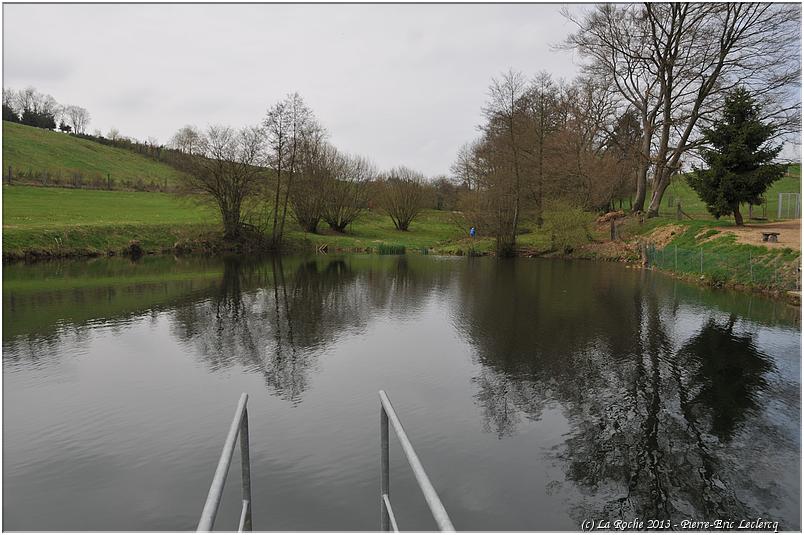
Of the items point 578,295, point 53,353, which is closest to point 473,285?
point 578,295

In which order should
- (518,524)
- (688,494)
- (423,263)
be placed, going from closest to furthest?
(518,524)
(688,494)
(423,263)

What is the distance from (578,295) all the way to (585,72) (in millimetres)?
22032

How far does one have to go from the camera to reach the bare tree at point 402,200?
5103 cm

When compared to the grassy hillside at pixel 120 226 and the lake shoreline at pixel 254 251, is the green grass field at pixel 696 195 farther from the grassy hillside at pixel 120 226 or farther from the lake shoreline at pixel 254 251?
the grassy hillside at pixel 120 226

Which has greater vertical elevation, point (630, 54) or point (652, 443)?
point (630, 54)

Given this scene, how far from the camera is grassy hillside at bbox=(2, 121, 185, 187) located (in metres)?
50.8

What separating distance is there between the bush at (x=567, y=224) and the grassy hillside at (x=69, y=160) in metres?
35.5

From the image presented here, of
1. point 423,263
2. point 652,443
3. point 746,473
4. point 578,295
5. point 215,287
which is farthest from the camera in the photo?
point 423,263

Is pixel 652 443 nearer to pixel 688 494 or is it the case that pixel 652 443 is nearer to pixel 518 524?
pixel 688 494

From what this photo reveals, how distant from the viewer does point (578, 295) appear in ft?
58.7

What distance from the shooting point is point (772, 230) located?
23.2 m

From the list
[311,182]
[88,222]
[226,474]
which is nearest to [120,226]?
[88,222]

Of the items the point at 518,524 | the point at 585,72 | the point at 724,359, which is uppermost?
the point at 585,72

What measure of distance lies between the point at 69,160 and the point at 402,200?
38.4 meters
